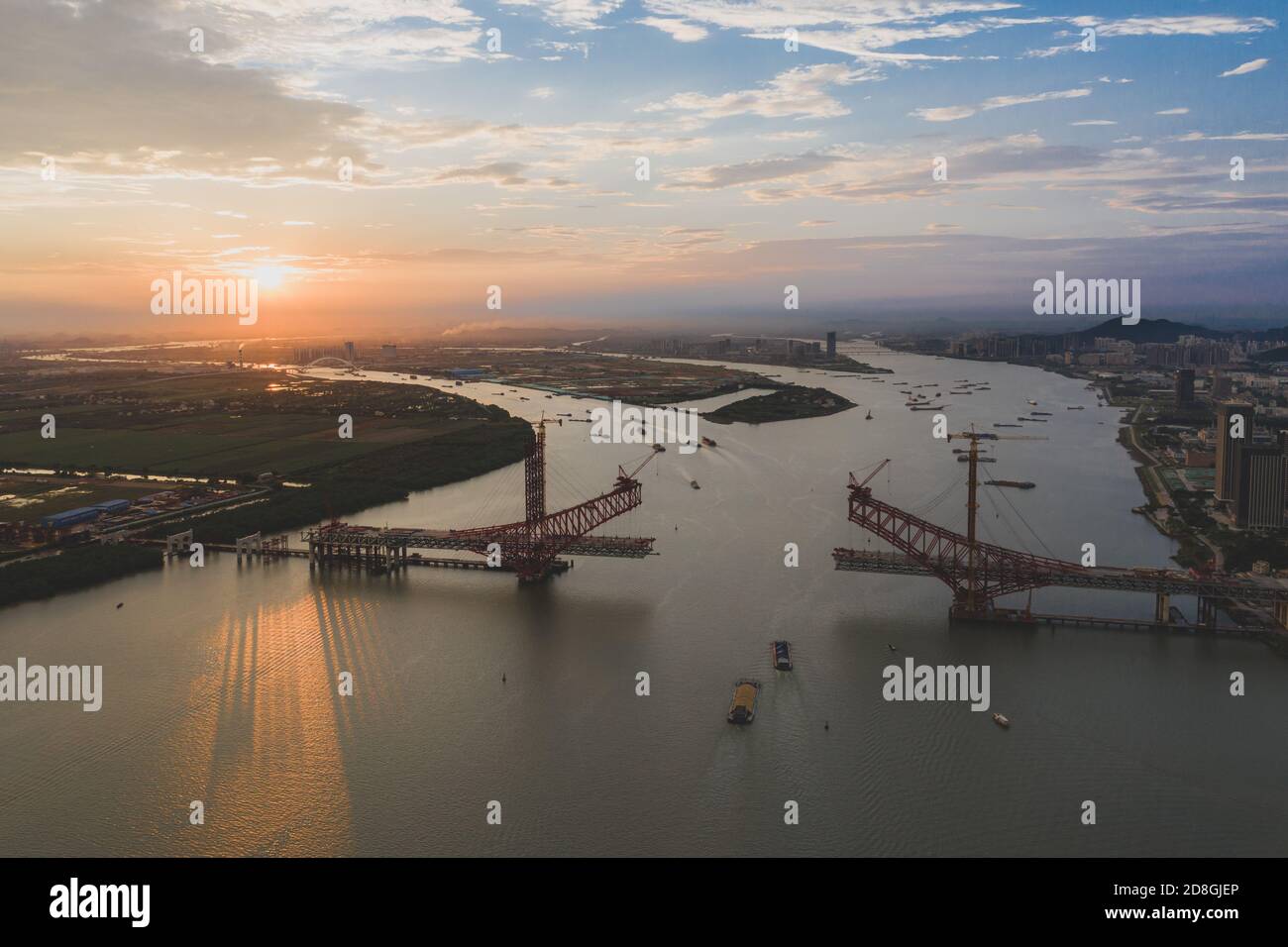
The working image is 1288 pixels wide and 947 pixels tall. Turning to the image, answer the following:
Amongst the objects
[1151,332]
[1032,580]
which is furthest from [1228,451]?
[1151,332]

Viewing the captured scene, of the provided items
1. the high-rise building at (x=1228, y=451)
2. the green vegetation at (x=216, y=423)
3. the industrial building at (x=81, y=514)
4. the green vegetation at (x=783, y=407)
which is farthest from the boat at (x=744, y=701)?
the green vegetation at (x=783, y=407)

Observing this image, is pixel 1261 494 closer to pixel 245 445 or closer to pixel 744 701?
pixel 744 701

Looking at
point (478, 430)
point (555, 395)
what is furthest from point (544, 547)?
point (555, 395)

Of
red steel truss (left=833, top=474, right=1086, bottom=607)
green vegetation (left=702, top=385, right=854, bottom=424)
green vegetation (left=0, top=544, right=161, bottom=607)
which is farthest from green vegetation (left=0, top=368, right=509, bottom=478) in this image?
red steel truss (left=833, top=474, right=1086, bottom=607)

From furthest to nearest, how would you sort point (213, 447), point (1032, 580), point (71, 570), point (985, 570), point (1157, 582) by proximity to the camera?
1. point (213, 447)
2. point (71, 570)
3. point (985, 570)
4. point (1032, 580)
5. point (1157, 582)

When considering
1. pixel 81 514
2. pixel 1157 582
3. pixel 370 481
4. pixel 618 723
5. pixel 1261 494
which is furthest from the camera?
pixel 370 481

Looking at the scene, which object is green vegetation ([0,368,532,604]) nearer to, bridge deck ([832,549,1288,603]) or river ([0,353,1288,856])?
river ([0,353,1288,856])

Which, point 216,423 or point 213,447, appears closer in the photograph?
point 213,447

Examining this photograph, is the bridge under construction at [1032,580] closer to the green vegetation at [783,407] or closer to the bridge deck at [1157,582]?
the bridge deck at [1157,582]
